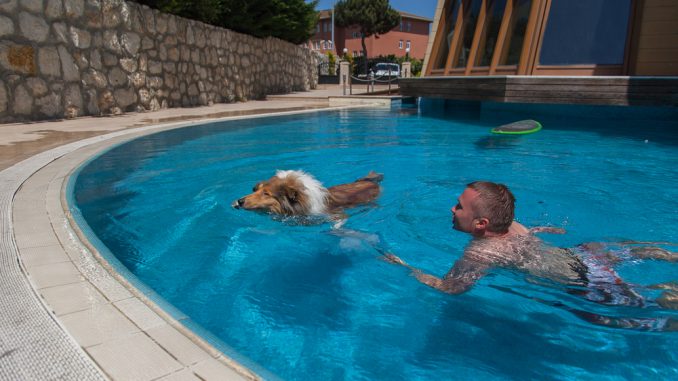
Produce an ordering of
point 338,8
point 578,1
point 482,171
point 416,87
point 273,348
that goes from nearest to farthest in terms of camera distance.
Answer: point 273,348 → point 482,171 → point 578,1 → point 416,87 → point 338,8

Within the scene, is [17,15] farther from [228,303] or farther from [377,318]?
[377,318]

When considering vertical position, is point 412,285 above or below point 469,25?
below

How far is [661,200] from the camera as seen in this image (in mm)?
5898

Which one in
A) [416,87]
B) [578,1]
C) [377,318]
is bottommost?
[377,318]

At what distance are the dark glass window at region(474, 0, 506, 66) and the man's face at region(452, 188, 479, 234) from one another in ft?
40.3

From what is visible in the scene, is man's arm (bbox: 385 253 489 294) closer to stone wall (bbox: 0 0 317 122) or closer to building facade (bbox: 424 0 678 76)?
stone wall (bbox: 0 0 317 122)

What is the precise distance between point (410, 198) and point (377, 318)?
10.3 ft

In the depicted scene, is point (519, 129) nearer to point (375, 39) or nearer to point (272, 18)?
point (272, 18)

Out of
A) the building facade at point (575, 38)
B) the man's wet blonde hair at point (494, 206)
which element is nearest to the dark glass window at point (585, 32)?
the building facade at point (575, 38)

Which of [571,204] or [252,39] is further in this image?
[252,39]

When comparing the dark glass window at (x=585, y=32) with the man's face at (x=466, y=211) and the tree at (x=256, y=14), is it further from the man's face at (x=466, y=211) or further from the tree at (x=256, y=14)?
the tree at (x=256, y=14)

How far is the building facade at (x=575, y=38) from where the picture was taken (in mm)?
11414

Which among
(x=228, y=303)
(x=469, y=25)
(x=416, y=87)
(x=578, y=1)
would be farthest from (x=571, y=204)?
(x=469, y=25)

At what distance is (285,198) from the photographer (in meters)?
4.57
